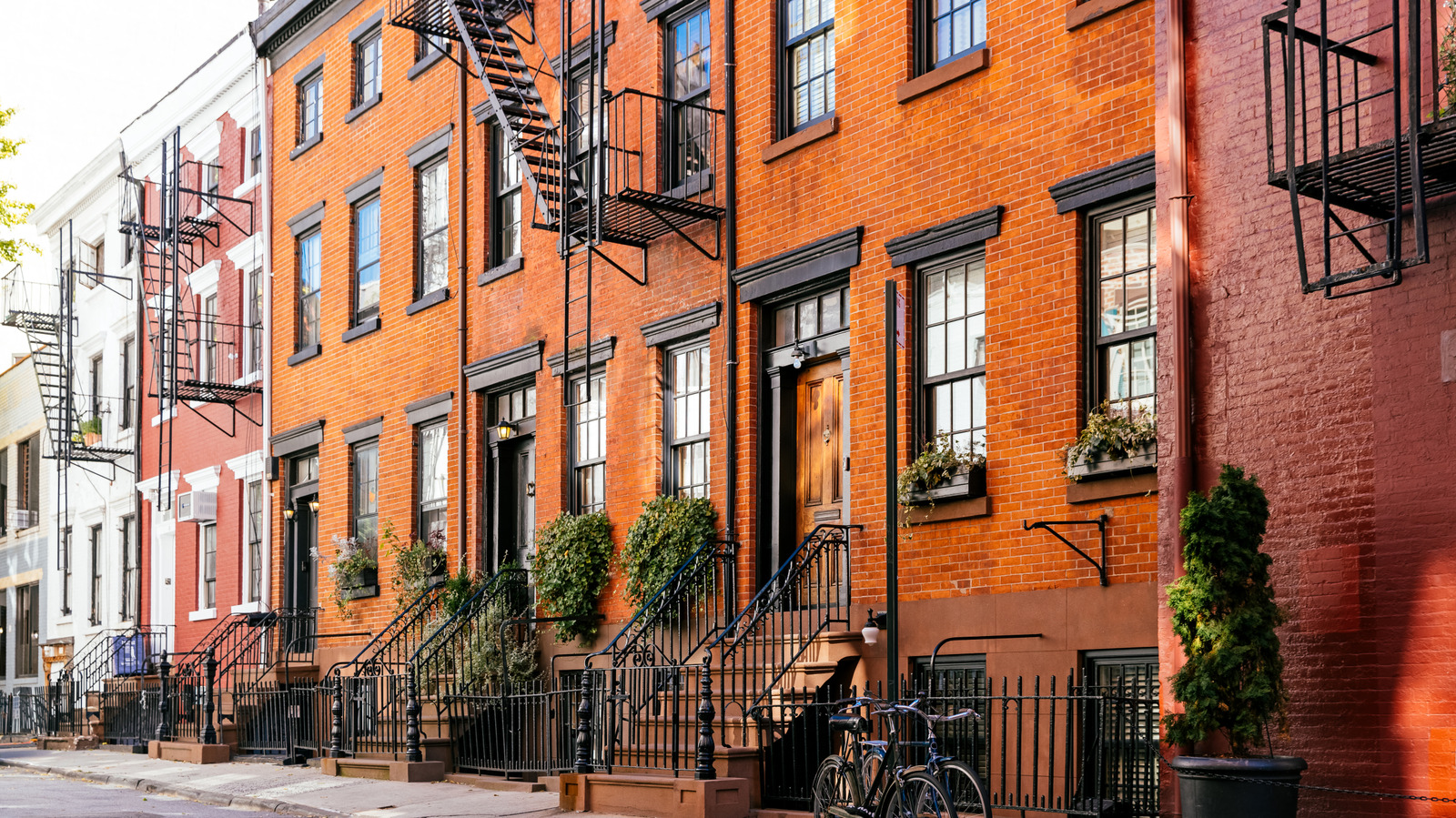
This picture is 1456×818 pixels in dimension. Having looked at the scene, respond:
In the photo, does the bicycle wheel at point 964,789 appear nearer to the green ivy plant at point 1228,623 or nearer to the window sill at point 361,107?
the green ivy plant at point 1228,623

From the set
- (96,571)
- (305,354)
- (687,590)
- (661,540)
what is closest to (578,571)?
(661,540)

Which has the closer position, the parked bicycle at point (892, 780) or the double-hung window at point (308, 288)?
the parked bicycle at point (892, 780)

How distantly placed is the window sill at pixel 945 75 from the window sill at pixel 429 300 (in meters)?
8.49

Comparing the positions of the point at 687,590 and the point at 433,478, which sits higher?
the point at 433,478

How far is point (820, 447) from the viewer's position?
14523 millimetres

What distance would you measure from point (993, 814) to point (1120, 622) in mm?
1683

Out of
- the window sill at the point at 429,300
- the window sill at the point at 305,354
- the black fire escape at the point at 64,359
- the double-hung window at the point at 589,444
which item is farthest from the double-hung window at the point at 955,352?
the black fire escape at the point at 64,359

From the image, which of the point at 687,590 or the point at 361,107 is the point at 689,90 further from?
the point at 361,107

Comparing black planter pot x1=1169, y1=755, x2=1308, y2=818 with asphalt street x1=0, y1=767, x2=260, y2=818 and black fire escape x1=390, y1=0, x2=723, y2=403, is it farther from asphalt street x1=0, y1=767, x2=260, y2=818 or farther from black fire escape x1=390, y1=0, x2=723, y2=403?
asphalt street x1=0, y1=767, x2=260, y2=818

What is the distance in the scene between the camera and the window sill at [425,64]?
2035 centimetres

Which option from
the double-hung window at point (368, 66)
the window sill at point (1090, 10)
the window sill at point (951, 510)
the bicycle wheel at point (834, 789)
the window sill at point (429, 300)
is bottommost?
the bicycle wheel at point (834, 789)

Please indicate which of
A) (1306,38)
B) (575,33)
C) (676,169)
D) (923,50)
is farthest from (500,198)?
(1306,38)

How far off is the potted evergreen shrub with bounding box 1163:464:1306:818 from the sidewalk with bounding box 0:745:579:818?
6.21m

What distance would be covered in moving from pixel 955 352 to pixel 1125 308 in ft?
5.88
